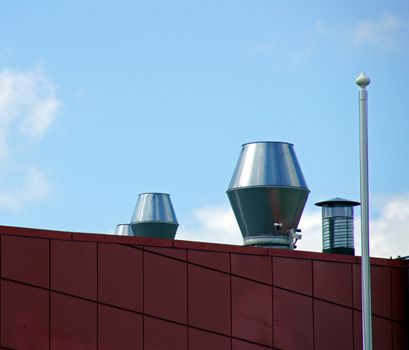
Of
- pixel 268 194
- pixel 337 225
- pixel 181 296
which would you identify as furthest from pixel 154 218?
pixel 181 296

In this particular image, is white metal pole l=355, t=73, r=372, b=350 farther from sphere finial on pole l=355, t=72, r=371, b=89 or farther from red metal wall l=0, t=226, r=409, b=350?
red metal wall l=0, t=226, r=409, b=350

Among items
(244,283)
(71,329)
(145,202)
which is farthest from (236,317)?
(145,202)

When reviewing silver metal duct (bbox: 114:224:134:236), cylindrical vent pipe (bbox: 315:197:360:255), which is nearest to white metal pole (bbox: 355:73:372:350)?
cylindrical vent pipe (bbox: 315:197:360:255)

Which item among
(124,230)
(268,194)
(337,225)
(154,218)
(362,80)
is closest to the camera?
(362,80)

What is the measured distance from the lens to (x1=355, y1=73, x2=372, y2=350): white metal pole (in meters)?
24.5

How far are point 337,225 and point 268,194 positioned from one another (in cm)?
280

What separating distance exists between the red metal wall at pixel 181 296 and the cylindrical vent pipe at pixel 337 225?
2611 mm

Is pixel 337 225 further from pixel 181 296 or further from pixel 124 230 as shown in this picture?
pixel 124 230

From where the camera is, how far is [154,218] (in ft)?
156

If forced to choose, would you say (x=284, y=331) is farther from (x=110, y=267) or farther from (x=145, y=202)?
(x=145, y=202)

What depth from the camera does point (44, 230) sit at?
2600 cm

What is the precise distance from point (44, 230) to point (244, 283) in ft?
18.6

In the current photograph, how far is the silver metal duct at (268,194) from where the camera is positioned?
32.4 metres

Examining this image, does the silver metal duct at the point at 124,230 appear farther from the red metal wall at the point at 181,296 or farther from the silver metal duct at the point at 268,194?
the red metal wall at the point at 181,296
